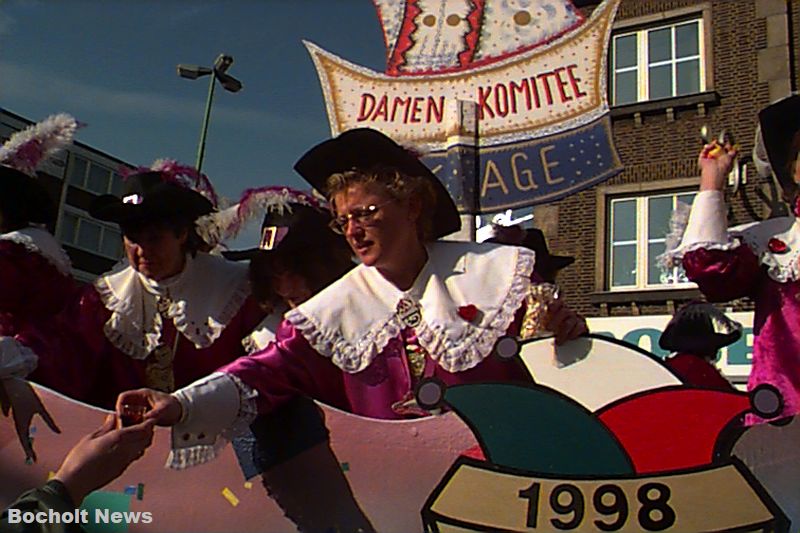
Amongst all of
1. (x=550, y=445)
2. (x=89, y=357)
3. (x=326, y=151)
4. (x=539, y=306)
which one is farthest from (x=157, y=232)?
(x=550, y=445)

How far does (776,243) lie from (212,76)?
1.16m

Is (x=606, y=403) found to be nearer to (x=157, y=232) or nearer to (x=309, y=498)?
(x=309, y=498)

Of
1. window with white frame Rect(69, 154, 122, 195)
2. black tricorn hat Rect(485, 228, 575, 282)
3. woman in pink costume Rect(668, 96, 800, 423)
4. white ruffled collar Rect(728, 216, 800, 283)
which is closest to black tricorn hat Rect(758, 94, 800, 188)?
woman in pink costume Rect(668, 96, 800, 423)

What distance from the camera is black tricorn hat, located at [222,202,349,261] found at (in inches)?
73.8

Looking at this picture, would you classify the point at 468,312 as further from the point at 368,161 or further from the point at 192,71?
the point at 192,71

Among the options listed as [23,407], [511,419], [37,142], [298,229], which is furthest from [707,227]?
[37,142]

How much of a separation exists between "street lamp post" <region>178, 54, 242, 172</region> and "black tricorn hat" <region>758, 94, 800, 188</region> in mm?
1019

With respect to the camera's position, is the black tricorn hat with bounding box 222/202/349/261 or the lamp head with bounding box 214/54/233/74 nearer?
the lamp head with bounding box 214/54/233/74

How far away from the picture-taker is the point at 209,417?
4.84 ft

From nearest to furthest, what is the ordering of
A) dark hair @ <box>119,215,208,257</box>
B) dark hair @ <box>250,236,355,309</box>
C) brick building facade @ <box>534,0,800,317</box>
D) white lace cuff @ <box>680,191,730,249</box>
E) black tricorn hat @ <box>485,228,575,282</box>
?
white lace cuff @ <box>680,191,730,249</box> → brick building facade @ <box>534,0,800,317</box> → black tricorn hat @ <box>485,228,575,282</box> → dark hair @ <box>250,236,355,309</box> → dark hair @ <box>119,215,208,257</box>

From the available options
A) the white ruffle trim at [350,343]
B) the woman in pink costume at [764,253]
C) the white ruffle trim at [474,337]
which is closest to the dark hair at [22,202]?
the white ruffle trim at [350,343]

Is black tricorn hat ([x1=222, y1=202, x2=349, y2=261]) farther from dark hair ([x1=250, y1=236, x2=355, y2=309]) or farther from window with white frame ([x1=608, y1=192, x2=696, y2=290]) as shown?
window with white frame ([x1=608, y1=192, x2=696, y2=290])

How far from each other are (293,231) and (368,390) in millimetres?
506

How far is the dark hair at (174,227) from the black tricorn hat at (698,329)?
3.67ft
